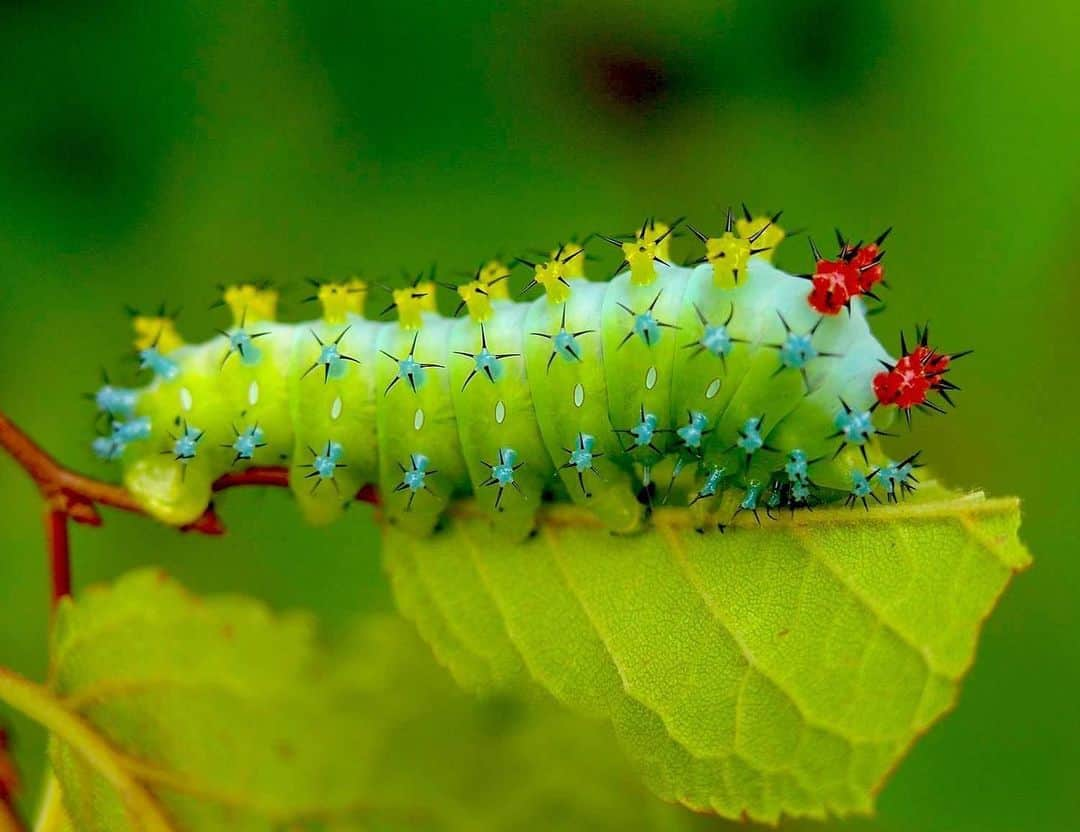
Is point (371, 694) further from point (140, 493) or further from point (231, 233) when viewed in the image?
point (231, 233)

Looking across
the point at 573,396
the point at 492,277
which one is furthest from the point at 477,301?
the point at 573,396

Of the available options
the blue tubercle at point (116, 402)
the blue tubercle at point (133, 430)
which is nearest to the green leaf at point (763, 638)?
the blue tubercle at point (133, 430)

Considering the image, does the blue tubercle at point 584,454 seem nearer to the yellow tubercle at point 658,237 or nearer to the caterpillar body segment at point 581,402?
the caterpillar body segment at point 581,402

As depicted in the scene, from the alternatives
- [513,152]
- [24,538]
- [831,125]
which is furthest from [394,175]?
[24,538]

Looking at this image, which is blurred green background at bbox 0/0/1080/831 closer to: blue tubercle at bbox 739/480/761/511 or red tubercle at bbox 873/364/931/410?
red tubercle at bbox 873/364/931/410

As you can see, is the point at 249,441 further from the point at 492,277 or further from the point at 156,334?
the point at 492,277

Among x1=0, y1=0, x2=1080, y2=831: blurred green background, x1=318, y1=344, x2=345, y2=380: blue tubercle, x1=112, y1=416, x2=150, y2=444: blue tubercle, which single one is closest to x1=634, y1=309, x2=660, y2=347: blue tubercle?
x1=318, y1=344, x2=345, y2=380: blue tubercle
